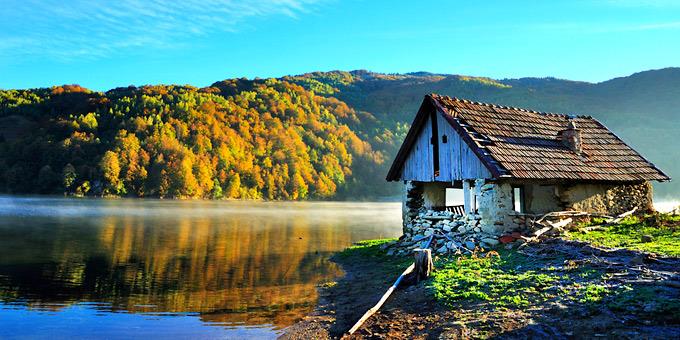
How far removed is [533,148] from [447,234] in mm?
5202

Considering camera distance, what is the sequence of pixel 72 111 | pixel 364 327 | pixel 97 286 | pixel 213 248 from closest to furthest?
1. pixel 364 327
2. pixel 97 286
3. pixel 213 248
4. pixel 72 111

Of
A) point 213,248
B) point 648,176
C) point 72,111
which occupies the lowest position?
point 213,248

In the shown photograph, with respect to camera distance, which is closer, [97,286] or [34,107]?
[97,286]

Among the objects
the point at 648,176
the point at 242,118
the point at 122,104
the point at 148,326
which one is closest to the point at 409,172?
the point at 648,176

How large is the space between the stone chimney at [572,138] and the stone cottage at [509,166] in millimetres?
41

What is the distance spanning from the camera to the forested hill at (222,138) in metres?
109

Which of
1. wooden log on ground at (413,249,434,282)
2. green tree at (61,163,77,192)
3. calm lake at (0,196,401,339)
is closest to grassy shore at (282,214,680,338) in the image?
wooden log on ground at (413,249,434,282)

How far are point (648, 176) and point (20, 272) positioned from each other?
26977mm

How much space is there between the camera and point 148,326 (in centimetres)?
1124

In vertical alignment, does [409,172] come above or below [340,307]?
above

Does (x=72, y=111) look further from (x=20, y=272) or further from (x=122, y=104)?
(x=20, y=272)

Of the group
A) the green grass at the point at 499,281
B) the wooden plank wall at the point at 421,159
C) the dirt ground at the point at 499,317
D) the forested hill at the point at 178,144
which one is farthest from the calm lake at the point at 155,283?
the forested hill at the point at 178,144

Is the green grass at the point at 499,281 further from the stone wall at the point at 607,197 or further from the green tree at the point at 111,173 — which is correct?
the green tree at the point at 111,173

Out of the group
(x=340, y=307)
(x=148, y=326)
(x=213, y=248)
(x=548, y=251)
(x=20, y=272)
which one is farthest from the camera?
(x=213, y=248)
